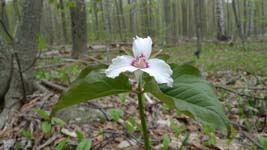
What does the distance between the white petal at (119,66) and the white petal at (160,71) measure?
5 centimetres

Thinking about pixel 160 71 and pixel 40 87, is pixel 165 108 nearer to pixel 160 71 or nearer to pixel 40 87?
pixel 40 87

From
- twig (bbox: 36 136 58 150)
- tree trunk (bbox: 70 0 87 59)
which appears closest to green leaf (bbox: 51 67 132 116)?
twig (bbox: 36 136 58 150)

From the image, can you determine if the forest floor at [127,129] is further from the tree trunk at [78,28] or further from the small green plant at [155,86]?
the tree trunk at [78,28]

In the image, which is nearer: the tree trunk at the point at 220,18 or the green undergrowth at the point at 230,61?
the green undergrowth at the point at 230,61

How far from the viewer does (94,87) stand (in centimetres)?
86

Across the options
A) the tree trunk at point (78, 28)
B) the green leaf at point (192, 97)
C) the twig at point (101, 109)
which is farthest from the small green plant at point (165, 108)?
the tree trunk at point (78, 28)

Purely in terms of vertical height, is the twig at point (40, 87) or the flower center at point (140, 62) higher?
the flower center at point (140, 62)

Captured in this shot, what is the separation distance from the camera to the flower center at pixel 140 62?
85 cm

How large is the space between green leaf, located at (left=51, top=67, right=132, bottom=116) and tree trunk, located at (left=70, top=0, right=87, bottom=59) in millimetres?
5236

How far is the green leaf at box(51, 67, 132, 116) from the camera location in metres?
0.86

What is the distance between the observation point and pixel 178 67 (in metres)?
0.95

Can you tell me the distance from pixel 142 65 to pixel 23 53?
193 cm

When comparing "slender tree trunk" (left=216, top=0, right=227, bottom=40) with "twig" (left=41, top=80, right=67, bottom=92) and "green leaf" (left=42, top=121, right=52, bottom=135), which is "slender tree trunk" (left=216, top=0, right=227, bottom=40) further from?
"green leaf" (left=42, top=121, right=52, bottom=135)

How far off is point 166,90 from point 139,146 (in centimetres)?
90
